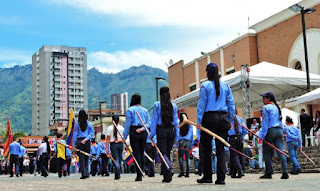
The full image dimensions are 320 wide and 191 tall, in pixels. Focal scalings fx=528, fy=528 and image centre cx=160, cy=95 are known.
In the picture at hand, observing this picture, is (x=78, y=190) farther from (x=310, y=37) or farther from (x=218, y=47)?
(x=218, y=47)

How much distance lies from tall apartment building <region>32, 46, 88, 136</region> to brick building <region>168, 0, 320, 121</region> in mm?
141415

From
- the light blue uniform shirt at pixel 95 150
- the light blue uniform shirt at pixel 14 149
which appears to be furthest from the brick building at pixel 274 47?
the light blue uniform shirt at pixel 14 149

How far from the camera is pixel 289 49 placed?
115ft

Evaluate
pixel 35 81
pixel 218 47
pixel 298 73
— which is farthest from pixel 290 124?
pixel 35 81

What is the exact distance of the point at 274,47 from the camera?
36.9 metres

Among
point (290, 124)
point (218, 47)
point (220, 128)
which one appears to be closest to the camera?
point (220, 128)

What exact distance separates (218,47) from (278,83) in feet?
73.5

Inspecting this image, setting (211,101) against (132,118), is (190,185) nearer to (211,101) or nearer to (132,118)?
(211,101)

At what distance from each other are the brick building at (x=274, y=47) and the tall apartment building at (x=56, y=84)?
141415 mm

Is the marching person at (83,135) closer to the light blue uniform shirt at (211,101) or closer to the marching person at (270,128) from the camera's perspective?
the marching person at (270,128)

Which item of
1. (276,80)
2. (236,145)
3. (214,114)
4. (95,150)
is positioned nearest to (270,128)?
(236,145)

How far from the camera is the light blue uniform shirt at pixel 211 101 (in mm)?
8523

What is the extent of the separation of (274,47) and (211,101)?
2950cm

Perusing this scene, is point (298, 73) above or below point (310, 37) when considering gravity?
below
